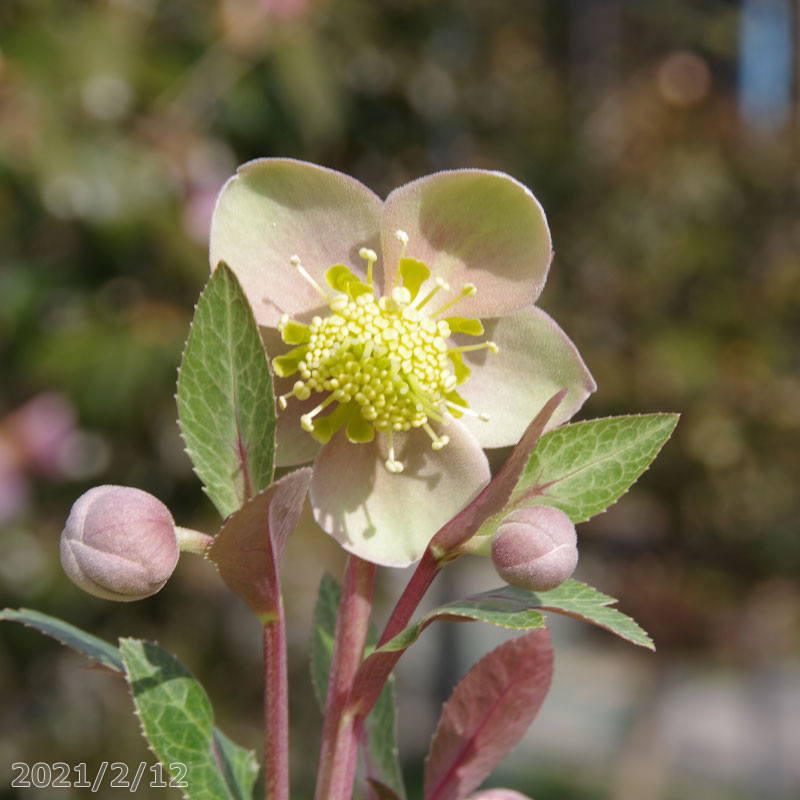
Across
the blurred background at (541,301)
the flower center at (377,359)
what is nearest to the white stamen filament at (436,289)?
the flower center at (377,359)

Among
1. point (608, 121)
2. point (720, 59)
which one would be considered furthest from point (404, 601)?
point (720, 59)

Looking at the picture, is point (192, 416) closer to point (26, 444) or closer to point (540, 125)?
point (26, 444)

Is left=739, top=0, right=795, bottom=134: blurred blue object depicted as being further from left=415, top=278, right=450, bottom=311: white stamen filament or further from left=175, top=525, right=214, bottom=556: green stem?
left=175, top=525, right=214, bottom=556: green stem

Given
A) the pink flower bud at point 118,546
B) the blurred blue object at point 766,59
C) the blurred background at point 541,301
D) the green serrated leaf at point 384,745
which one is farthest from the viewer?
the blurred blue object at point 766,59

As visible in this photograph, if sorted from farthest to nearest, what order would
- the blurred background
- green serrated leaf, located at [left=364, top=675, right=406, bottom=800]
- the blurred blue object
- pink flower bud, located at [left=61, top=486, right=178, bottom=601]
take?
1. the blurred blue object
2. the blurred background
3. green serrated leaf, located at [left=364, top=675, right=406, bottom=800]
4. pink flower bud, located at [left=61, top=486, right=178, bottom=601]

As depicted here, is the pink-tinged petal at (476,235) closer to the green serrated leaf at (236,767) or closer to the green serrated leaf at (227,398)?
the green serrated leaf at (227,398)

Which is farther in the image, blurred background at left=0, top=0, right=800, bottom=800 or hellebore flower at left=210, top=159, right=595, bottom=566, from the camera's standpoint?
blurred background at left=0, top=0, right=800, bottom=800

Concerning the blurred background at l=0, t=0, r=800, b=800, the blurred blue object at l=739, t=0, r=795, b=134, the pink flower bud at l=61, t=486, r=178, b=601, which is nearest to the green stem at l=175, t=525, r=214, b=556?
the pink flower bud at l=61, t=486, r=178, b=601
